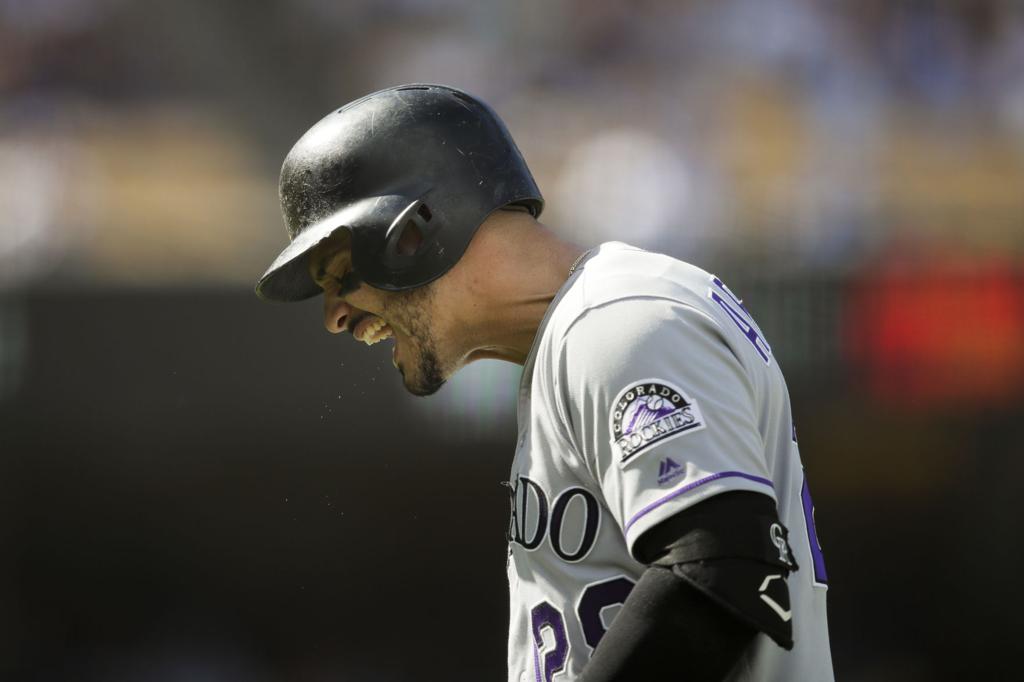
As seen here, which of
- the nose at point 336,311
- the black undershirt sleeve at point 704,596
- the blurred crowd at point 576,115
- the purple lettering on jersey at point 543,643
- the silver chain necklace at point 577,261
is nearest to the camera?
the black undershirt sleeve at point 704,596

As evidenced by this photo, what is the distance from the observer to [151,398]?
163 inches

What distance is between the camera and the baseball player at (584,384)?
3.80ft

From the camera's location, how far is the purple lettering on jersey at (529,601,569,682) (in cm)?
137

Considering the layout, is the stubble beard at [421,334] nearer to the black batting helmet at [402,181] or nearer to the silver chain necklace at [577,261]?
the black batting helmet at [402,181]

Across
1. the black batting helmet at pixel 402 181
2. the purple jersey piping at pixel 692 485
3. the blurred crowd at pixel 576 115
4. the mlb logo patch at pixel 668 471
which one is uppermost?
the blurred crowd at pixel 576 115

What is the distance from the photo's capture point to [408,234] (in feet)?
5.27

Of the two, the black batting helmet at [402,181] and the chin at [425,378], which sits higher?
the black batting helmet at [402,181]

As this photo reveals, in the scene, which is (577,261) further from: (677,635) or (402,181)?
(677,635)

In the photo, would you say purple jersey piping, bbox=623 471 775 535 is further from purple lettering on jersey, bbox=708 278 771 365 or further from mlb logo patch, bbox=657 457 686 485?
purple lettering on jersey, bbox=708 278 771 365

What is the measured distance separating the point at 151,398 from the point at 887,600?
2.68m

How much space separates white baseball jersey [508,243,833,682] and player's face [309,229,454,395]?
0.62 feet

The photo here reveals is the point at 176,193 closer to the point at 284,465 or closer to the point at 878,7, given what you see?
the point at 284,465

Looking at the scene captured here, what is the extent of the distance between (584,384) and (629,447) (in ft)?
0.29

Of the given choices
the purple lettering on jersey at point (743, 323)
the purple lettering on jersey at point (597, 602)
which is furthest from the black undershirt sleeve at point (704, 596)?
the purple lettering on jersey at point (743, 323)
